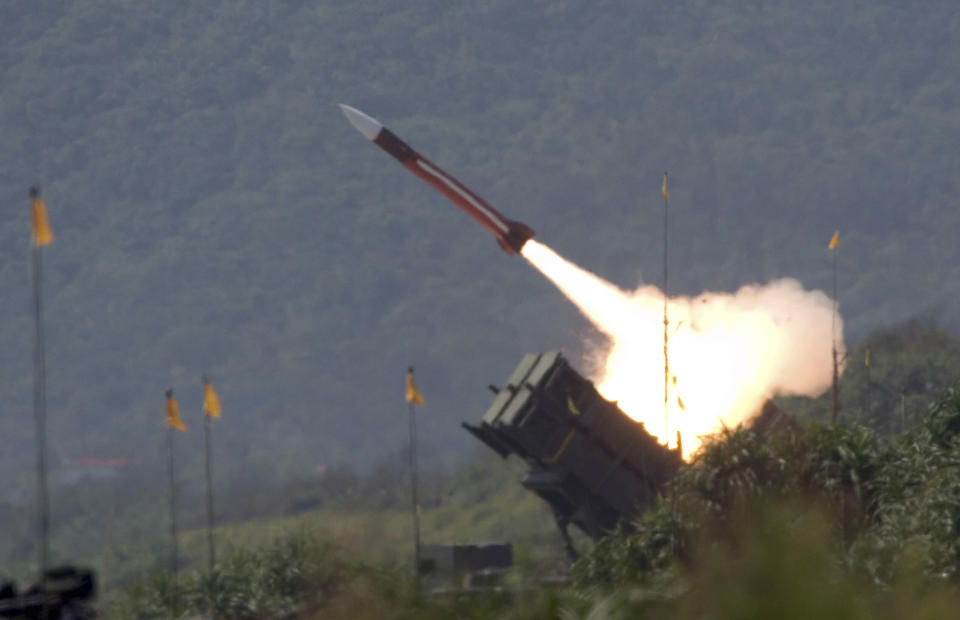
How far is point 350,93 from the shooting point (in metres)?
144

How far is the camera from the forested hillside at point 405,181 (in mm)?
113562

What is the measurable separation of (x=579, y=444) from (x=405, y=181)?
10768 centimetres

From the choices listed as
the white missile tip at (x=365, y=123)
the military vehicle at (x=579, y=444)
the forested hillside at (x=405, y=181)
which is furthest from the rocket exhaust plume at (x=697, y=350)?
the forested hillside at (x=405, y=181)

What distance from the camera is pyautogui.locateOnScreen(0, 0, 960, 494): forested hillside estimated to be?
114 m

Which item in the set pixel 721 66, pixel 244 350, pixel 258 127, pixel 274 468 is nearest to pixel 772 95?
pixel 721 66

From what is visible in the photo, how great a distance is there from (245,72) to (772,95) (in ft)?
138

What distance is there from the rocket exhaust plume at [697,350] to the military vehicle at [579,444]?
38.8 inches

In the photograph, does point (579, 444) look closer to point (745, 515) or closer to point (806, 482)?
point (806, 482)

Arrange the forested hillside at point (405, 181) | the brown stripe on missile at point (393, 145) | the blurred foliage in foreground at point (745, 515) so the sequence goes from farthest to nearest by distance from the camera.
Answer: the forested hillside at point (405, 181) → the brown stripe on missile at point (393, 145) → the blurred foliage in foreground at point (745, 515)

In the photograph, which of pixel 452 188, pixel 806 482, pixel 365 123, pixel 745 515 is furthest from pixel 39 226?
pixel 452 188

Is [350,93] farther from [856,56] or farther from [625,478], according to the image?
[625,478]

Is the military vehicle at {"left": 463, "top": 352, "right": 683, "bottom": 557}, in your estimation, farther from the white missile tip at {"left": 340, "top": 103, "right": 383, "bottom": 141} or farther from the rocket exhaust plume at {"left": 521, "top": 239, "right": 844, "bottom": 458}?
the white missile tip at {"left": 340, "top": 103, "right": 383, "bottom": 141}

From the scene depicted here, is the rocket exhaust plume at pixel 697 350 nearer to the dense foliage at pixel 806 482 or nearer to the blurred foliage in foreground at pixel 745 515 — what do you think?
the dense foliage at pixel 806 482

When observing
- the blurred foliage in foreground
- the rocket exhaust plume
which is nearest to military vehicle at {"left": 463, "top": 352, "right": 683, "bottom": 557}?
the blurred foliage in foreground
